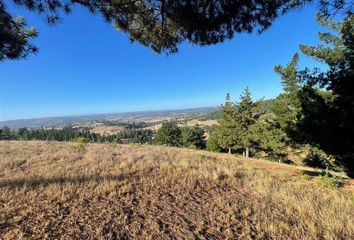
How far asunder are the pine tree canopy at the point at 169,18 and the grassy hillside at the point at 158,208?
3077mm

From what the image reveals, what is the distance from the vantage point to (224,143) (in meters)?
33.1

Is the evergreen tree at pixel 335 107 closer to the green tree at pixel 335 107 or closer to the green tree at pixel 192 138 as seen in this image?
the green tree at pixel 335 107

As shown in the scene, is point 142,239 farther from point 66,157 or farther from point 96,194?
point 66,157

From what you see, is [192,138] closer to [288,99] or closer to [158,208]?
[288,99]

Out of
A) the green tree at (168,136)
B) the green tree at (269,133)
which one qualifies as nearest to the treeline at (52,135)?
the green tree at (168,136)

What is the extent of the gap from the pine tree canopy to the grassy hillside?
308 centimetres

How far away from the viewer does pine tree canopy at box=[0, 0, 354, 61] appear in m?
5.12

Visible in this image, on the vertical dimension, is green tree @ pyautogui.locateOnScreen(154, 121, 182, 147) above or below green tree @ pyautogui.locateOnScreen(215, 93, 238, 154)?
below

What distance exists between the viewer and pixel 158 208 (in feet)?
15.8

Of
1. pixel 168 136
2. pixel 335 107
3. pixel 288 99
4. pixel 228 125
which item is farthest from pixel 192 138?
pixel 335 107

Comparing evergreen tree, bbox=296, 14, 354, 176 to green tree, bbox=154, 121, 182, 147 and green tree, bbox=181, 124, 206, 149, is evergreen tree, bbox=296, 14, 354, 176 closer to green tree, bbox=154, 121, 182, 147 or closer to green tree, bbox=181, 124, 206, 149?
green tree, bbox=181, 124, 206, 149

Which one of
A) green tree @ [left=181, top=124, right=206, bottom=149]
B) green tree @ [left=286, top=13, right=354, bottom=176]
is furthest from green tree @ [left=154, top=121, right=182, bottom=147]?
green tree @ [left=286, top=13, right=354, bottom=176]

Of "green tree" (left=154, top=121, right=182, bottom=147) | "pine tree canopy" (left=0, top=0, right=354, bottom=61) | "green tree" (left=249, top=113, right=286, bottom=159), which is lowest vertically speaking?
"green tree" (left=154, top=121, right=182, bottom=147)

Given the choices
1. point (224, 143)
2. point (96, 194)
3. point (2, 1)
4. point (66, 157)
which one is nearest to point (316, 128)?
point (96, 194)
